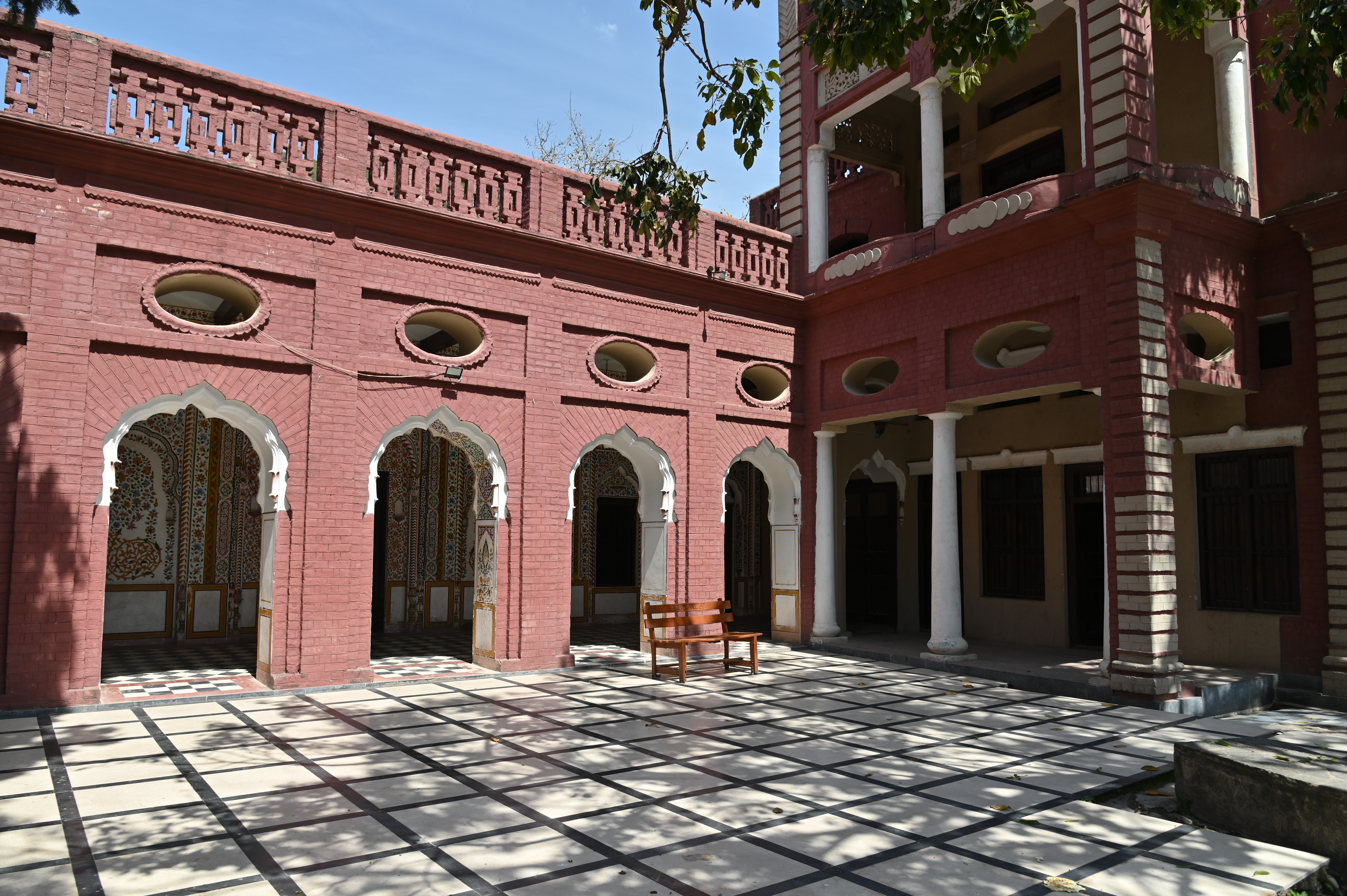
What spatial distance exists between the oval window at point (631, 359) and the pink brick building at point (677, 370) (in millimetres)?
133

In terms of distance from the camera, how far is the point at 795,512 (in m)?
13.5

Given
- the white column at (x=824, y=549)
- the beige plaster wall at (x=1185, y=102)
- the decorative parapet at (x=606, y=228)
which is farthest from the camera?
the white column at (x=824, y=549)

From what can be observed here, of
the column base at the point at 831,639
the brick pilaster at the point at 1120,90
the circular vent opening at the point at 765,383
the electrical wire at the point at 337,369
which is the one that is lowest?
the column base at the point at 831,639

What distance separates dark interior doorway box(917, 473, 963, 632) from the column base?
6.90 ft

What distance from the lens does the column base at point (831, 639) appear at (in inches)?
510

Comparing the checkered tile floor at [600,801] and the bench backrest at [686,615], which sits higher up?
the bench backrest at [686,615]

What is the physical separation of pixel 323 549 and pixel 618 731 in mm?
3999

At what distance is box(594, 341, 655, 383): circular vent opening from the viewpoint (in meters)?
11.9

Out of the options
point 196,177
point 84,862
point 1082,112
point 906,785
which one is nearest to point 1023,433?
point 1082,112

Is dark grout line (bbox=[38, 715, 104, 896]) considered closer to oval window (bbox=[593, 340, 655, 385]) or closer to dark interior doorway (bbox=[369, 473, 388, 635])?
oval window (bbox=[593, 340, 655, 385])

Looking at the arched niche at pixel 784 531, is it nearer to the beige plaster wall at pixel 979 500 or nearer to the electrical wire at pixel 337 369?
the beige plaster wall at pixel 979 500

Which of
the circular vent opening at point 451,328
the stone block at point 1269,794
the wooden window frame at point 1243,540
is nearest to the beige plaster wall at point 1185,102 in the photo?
the wooden window frame at point 1243,540

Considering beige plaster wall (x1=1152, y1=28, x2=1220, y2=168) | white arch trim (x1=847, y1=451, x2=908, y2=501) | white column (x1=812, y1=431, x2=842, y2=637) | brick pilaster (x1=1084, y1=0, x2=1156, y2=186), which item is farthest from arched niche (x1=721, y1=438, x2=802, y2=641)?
beige plaster wall (x1=1152, y1=28, x2=1220, y2=168)

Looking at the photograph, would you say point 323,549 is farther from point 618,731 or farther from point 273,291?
point 618,731
